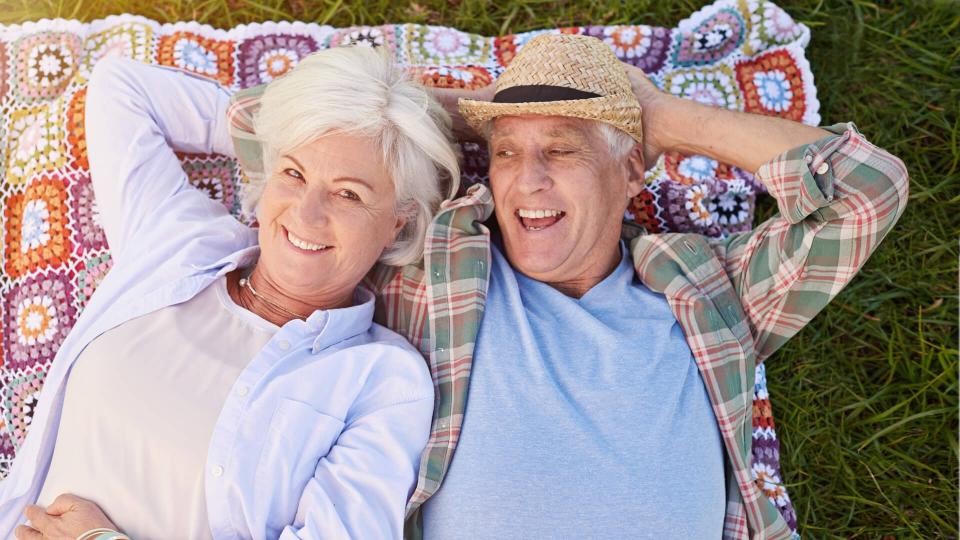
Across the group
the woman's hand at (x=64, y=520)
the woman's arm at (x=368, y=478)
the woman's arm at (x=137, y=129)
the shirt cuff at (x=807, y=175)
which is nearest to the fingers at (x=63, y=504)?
the woman's hand at (x=64, y=520)

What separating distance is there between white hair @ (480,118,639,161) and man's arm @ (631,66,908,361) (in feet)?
0.48

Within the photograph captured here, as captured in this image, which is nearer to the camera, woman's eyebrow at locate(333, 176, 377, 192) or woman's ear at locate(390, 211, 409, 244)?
woman's eyebrow at locate(333, 176, 377, 192)

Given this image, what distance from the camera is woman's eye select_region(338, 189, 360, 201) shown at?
99.0 inches

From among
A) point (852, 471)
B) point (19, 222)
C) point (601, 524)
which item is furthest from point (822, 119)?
point (19, 222)

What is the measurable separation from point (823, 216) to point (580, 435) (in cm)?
105

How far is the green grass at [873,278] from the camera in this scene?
329cm

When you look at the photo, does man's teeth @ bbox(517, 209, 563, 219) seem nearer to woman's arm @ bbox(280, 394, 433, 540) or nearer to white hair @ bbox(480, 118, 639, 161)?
white hair @ bbox(480, 118, 639, 161)

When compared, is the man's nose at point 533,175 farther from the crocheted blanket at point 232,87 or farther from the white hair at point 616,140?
the crocheted blanket at point 232,87

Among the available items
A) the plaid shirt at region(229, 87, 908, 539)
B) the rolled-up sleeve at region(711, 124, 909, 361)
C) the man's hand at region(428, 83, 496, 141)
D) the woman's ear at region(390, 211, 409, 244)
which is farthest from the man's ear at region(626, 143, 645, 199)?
the woman's ear at region(390, 211, 409, 244)

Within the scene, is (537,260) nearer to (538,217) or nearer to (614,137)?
(538,217)

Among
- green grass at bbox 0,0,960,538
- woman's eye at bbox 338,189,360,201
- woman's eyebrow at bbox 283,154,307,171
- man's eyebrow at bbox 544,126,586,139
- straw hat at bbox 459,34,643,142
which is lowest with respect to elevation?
green grass at bbox 0,0,960,538

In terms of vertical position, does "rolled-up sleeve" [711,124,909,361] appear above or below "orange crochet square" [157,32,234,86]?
below

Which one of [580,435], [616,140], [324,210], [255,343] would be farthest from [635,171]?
[255,343]

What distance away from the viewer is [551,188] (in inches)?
101
